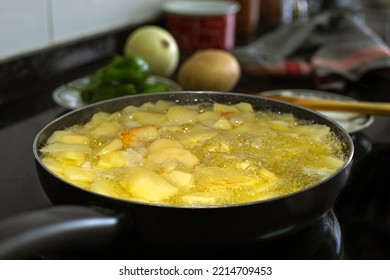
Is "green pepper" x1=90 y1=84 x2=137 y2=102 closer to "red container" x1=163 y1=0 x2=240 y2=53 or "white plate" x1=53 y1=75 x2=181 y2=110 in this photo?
"white plate" x1=53 y1=75 x2=181 y2=110

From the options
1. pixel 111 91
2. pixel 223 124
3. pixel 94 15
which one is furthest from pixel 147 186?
pixel 94 15

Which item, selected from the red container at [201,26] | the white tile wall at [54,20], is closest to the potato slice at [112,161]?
the white tile wall at [54,20]

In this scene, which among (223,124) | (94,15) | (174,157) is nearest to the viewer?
(174,157)

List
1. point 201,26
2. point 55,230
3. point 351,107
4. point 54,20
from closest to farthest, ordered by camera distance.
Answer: point 55,230 → point 351,107 → point 54,20 → point 201,26

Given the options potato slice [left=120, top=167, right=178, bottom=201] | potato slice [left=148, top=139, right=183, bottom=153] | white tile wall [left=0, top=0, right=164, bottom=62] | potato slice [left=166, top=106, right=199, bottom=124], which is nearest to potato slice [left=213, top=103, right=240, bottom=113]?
potato slice [left=166, top=106, right=199, bottom=124]

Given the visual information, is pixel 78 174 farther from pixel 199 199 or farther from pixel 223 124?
pixel 223 124

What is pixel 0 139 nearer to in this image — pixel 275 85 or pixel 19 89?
pixel 19 89
